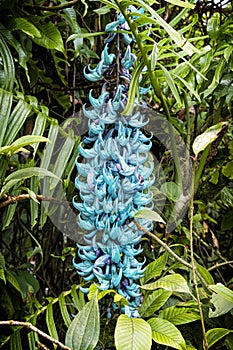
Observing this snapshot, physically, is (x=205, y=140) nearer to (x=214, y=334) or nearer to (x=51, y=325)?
(x=214, y=334)

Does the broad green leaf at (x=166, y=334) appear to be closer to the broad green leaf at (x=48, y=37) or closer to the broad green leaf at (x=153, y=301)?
the broad green leaf at (x=153, y=301)

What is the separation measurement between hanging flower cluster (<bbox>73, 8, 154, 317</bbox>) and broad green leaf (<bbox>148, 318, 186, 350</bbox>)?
0.16ft

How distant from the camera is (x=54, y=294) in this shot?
1.45 m

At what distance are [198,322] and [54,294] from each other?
61 centimetres

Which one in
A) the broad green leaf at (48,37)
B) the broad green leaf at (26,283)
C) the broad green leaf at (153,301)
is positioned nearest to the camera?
the broad green leaf at (153,301)

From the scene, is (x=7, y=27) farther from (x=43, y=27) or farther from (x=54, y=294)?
(x=54, y=294)

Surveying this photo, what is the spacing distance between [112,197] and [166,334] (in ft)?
0.80

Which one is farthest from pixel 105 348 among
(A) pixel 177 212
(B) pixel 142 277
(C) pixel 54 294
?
(C) pixel 54 294

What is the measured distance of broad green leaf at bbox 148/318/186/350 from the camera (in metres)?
0.73

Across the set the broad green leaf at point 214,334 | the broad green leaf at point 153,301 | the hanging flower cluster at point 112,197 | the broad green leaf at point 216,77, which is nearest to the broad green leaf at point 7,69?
the hanging flower cluster at point 112,197

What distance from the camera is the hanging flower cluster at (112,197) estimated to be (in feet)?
2.69

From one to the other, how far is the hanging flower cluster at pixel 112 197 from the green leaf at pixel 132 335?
95 millimetres

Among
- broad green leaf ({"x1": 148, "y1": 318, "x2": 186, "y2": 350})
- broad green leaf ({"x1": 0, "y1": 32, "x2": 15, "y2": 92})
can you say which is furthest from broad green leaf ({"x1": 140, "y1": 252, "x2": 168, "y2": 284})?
broad green leaf ({"x1": 0, "y1": 32, "x2": 15, "y2": 92})

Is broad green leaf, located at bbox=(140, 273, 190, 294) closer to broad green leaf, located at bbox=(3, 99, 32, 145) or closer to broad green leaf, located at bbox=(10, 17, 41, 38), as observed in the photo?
broad green leaf, located at bbox=(3, 99, 32, 145)
